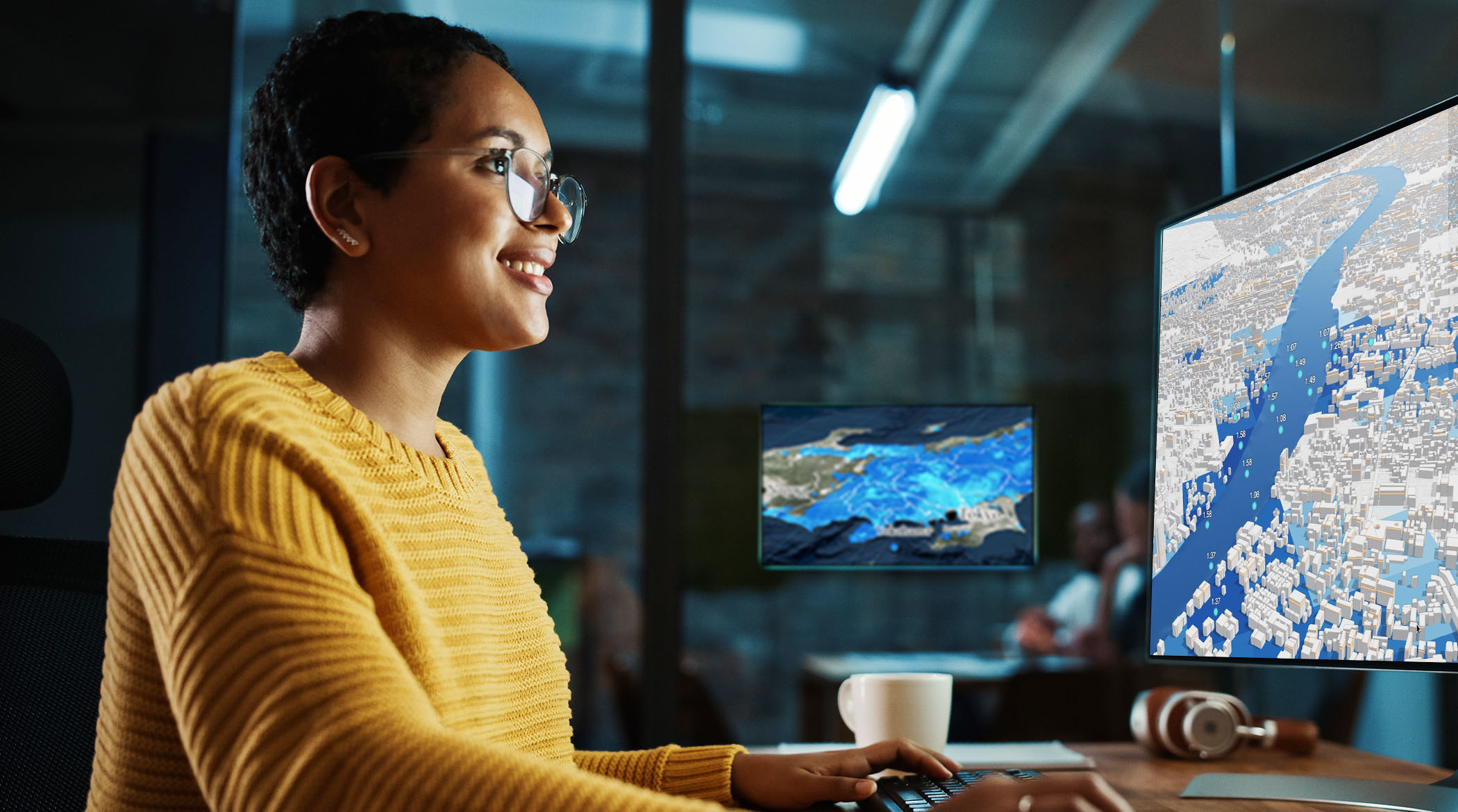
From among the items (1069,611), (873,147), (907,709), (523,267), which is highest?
(873,147)

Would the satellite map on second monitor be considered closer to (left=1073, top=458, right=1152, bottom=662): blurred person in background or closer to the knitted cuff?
the knitted cuff

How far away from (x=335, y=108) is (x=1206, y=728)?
3.85 feet

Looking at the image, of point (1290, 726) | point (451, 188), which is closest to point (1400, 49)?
point (1290, 726)

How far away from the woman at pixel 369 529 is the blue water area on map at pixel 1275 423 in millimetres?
338

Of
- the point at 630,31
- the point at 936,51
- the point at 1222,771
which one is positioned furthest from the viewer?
the point at 936,51

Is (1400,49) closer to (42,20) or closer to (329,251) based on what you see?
(329,251)

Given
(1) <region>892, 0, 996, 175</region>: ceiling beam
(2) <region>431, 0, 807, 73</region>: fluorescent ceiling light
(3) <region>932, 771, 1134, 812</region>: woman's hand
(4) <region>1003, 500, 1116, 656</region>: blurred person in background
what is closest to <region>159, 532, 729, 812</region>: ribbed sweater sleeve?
(3) <region>932, 771, 1134, 812</region>: woman's hand

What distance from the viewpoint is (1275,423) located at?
966mm

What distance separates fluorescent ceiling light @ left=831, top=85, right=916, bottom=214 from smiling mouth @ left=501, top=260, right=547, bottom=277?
1.61m

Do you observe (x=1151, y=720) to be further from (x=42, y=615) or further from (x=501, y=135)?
(x=42, y=615)

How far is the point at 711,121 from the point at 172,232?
1.23 metres

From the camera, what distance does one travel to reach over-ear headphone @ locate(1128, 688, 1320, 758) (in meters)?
1.18

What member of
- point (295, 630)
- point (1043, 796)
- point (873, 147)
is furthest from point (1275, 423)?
point (873, 147)

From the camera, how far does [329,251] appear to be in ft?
2.99
